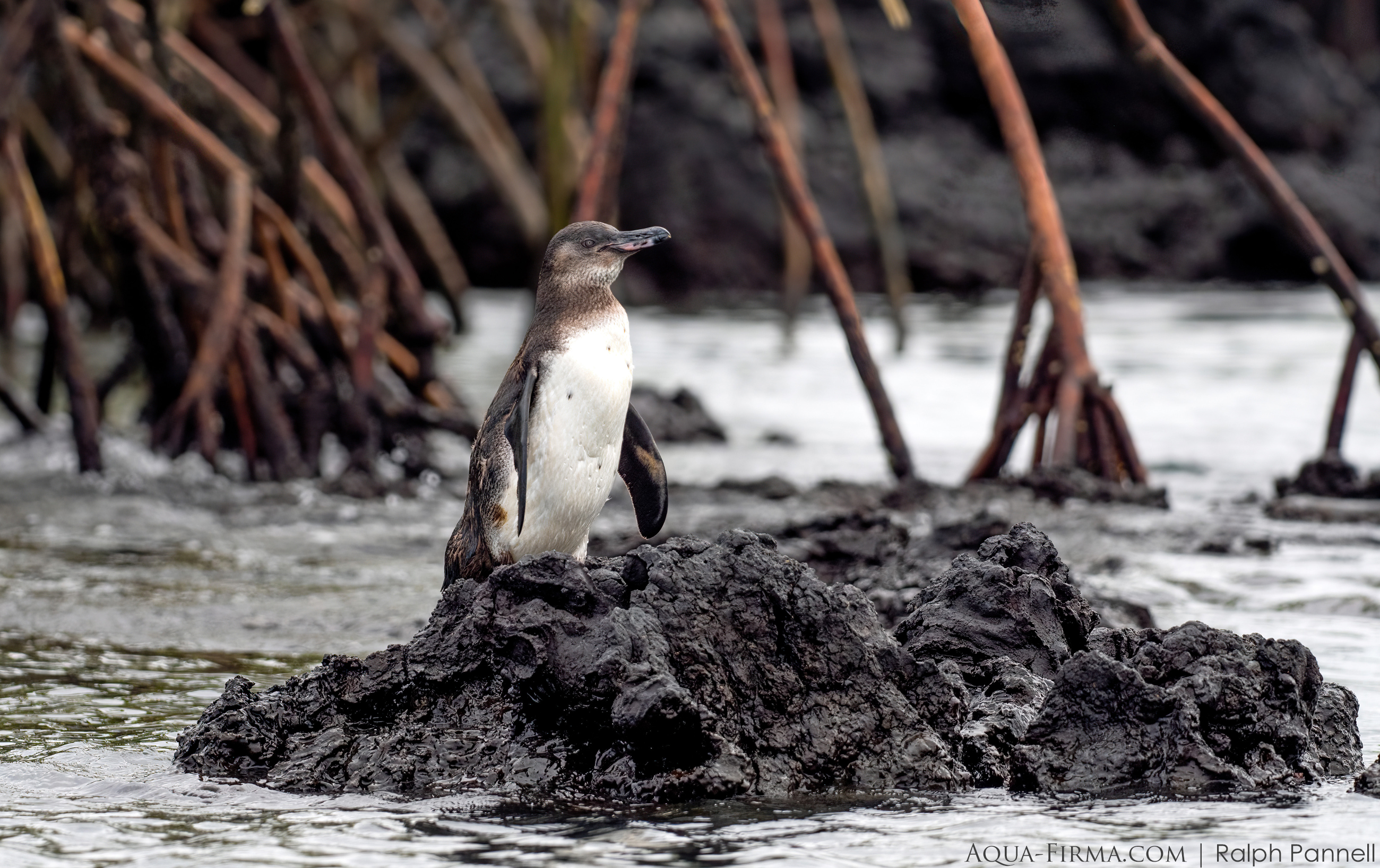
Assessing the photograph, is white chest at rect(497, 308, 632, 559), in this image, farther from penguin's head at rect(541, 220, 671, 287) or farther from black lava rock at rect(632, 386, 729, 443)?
black lava rock at rect(632, 386, 729, 443)

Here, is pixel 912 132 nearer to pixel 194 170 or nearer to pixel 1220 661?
pixel 194 170

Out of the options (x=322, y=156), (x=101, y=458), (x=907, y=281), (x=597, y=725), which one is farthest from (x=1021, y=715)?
(x=907, y=281)

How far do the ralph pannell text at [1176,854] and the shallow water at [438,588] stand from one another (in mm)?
11

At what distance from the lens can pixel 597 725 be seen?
3211mm

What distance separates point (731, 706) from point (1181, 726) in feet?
2.69

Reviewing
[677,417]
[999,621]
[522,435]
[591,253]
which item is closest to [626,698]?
[999,621]

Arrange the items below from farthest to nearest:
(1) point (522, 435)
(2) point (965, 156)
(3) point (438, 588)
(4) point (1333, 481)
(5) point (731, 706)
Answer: (2) point (965, 156) < (4) point (1333, 481) < (3) point (438, 588) < (1) point (522, 435) < (5) point (731, 706)

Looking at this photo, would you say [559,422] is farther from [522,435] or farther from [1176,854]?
[1176,854]

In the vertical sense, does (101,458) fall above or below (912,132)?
below

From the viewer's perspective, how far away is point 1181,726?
125 inches

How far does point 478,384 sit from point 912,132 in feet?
37.6

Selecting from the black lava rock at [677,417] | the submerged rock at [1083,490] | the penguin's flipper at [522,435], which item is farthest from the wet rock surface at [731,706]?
the black lava rock at [677,417]

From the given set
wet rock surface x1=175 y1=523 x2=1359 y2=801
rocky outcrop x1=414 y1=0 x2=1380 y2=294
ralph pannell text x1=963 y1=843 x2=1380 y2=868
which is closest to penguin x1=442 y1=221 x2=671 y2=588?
wet rock surface x1=175 y1=523 x2=1359 y2=801

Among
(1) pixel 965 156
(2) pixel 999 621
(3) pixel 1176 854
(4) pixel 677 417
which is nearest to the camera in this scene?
(3) pixel 1176 854
